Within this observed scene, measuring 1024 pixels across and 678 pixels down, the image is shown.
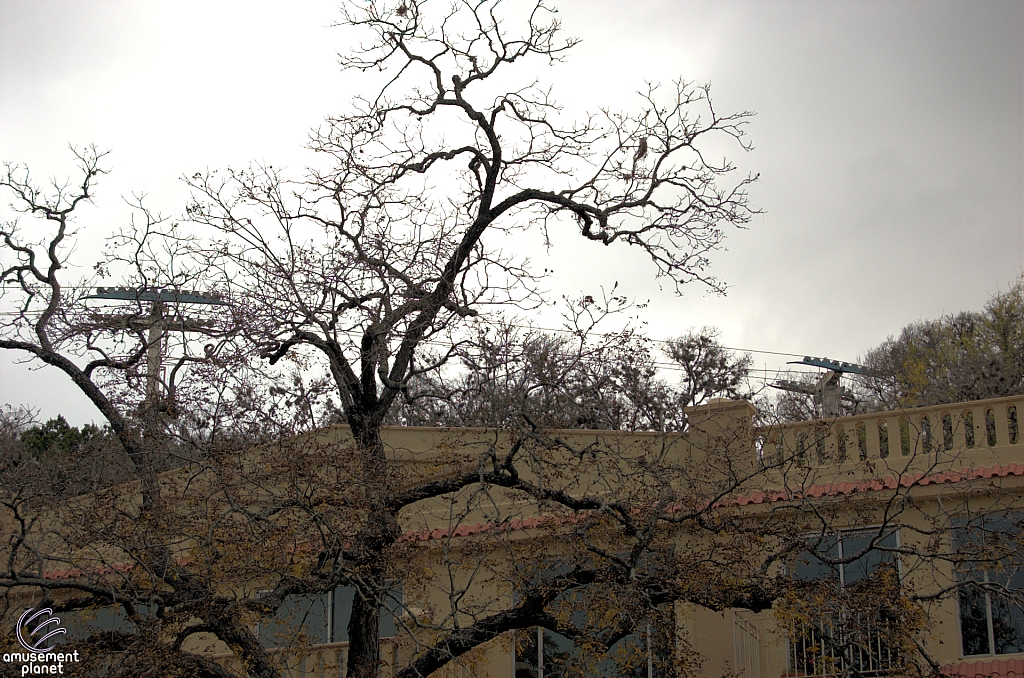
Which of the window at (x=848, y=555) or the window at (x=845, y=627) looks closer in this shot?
the window at (x=845, y=627)

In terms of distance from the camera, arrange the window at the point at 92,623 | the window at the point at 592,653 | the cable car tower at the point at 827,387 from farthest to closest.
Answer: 1. the cable car tower at the point at 827,387
2. the window at the point at 92,623
3. the window at the point at 592,653

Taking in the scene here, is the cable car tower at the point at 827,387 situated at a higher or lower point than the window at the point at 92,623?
higher

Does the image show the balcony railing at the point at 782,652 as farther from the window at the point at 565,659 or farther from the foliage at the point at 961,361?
the foliage at the point at 961,361

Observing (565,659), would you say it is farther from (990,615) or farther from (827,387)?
(827,387)

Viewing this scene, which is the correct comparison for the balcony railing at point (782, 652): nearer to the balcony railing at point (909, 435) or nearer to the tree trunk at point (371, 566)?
the balcony railing at point (909, 435)

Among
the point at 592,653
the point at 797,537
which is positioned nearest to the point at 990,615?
the point at 797,537

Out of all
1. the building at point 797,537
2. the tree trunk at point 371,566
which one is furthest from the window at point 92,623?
the tree trunk at point 371,566

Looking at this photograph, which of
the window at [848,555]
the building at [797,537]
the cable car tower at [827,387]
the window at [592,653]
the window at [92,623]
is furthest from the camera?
the cable car tower at [827,387]

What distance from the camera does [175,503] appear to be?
39.9 feet

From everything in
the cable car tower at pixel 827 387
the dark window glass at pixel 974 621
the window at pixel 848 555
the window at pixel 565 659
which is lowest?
the window at pixel 565 659

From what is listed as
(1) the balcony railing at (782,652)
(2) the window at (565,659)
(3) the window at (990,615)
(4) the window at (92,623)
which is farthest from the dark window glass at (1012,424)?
(4) the window at (92,623)

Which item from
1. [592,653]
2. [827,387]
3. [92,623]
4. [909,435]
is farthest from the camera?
[827,387]

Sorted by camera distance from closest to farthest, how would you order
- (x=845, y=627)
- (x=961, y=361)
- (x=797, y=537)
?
(x=845, y=627) < (x=797, y=537) < (x=961, y=361)

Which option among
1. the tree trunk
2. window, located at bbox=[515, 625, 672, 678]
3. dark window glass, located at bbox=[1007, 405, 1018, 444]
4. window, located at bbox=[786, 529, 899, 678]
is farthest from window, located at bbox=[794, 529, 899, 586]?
the tree trunk
